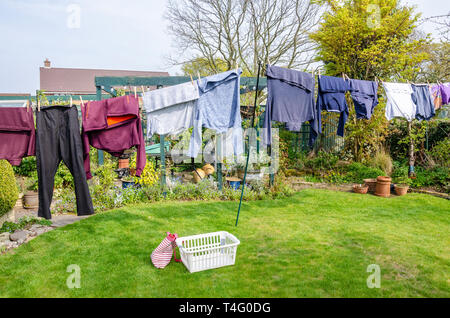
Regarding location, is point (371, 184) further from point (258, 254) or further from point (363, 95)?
point (258, 254)

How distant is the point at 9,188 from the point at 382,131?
852 centimetres

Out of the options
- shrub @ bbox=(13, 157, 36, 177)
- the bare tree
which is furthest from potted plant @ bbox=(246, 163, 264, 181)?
the bare tree

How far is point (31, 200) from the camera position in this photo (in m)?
5.83

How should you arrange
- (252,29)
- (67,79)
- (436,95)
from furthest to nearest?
(67,79)
(252,29)
(436,95)

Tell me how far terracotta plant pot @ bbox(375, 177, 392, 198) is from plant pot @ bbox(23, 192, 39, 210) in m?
7.25

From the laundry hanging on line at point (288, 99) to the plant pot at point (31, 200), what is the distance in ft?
15.7

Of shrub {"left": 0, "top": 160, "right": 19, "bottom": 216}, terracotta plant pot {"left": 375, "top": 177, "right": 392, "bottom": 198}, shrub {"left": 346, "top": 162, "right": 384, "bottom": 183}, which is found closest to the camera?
shrub {"left": 0, "top": 160, "right": 19, "bottom": 216}

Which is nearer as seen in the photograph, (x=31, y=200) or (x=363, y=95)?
(x=363, y=95)

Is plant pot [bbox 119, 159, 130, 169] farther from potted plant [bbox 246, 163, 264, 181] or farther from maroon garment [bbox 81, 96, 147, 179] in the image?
maroon garment [bbox 81, 96, 147, 179]

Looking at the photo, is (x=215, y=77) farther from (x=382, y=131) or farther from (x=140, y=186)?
(x=382, y=131)

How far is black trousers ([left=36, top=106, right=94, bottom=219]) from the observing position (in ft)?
10.4

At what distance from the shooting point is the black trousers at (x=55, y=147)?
3.18 meters

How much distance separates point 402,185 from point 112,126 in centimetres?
634

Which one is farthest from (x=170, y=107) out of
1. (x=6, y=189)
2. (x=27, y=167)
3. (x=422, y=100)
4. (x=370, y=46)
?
(x=370, y=46)
